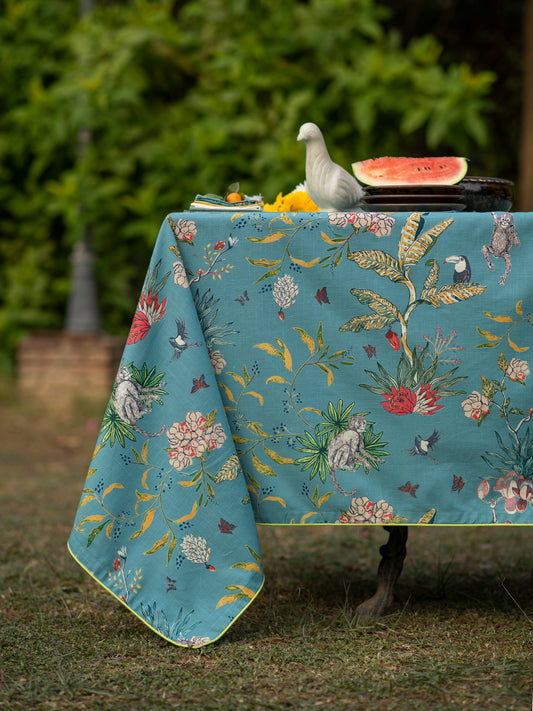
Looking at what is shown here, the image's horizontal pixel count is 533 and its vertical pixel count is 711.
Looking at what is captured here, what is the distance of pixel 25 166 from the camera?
6723mm

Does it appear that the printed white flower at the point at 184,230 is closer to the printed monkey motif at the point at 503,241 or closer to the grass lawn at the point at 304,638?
the printed monkey motif at the point at 503,241

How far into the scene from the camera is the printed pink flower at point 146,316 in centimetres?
216

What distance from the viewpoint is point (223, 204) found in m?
2.25

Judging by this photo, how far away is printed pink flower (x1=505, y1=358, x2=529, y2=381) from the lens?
210cm

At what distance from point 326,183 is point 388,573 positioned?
1035 millimetres

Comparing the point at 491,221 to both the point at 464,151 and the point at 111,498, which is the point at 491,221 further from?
the point at 464,151

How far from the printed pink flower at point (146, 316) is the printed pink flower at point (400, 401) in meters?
0.58

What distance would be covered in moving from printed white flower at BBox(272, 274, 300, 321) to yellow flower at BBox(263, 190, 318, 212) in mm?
274

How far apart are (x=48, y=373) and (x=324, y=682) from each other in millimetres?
4555

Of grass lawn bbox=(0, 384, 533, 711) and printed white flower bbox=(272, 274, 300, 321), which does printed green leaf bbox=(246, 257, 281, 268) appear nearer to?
printed white flower bbox=(272, 274, 300, 321)

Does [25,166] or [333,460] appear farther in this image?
[25,166]

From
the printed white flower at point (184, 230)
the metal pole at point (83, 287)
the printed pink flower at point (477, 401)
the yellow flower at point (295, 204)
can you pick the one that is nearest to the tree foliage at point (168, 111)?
the metal pole at point (83, 287)

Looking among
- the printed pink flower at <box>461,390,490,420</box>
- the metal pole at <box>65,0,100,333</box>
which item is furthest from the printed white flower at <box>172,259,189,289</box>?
the metal pole at <box>65,0,100,333</box>

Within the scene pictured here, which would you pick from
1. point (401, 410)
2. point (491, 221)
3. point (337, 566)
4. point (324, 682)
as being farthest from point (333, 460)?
point (337, 566)
